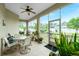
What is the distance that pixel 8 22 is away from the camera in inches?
150

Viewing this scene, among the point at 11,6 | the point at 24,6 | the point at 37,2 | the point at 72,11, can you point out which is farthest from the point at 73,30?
the point at 11,6

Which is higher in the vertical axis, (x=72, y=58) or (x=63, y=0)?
(x=63, y=0)

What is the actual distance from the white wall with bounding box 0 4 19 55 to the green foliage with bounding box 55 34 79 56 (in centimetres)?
124

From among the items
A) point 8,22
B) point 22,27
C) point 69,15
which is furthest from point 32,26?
point 69,15

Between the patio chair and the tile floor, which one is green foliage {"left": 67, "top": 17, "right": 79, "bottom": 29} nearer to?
the tile floor

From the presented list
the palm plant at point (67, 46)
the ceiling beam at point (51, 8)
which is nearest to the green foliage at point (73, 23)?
the palm plant at point (67, 46)

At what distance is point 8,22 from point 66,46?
1696mm

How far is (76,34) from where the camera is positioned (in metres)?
3.72

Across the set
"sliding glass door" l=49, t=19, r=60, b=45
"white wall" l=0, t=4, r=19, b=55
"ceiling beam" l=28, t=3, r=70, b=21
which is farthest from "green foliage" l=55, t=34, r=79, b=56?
"white wall" l=0, t=4, r=19, b=55

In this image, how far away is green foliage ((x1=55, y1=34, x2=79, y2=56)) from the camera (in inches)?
145

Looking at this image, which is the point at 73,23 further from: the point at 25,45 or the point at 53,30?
the point at 25,45

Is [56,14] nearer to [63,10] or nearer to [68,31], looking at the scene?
[63,10]

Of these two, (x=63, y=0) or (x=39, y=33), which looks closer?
(x=63, y=0)

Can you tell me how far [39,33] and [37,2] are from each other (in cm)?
87
